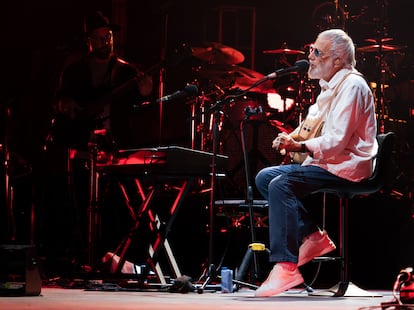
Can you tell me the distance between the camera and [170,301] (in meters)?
4.30

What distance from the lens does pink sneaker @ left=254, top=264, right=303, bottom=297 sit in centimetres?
463

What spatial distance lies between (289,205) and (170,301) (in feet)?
2.99

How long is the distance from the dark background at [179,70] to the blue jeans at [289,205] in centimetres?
192

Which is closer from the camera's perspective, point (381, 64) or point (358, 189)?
point (358, 189)

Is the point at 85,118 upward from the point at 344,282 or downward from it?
upward

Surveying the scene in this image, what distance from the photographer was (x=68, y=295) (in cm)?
477

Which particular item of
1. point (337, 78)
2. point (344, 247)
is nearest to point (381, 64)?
point (337, 78)

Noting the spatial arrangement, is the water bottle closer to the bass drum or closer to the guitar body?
the guitar body

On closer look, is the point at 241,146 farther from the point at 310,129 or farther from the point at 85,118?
the point at 310,129

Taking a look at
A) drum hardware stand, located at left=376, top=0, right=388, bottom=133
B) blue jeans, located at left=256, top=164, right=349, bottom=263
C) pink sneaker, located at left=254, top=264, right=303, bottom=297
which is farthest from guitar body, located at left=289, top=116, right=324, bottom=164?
drum hardware stand, located at left=376, top=0, right=388, bottom=133

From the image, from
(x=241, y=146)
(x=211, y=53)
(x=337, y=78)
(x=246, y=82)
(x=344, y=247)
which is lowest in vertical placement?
(x=344, y=247)

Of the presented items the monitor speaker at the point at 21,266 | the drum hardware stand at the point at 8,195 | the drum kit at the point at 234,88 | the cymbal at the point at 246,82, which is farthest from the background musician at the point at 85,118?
the monitor speaker at the point at 21,266

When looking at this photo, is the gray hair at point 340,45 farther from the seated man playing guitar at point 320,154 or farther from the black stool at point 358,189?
the black stool at point 358,189

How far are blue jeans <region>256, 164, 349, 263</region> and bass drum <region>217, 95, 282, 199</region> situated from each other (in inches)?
96.1
